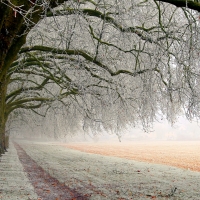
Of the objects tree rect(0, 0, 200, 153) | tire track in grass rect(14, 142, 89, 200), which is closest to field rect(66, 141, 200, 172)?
tree rect(0, 0, 200, 153)

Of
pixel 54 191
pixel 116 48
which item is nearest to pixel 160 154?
pixel 116 48

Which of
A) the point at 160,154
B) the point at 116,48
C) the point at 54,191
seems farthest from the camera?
the point at 160,154

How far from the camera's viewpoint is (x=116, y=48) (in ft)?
31.2

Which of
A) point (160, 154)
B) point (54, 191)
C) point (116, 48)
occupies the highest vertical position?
point (116, 48)

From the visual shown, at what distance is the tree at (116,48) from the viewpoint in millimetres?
5043

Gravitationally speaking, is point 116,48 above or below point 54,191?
above

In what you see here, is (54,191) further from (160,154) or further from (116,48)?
(160,154)

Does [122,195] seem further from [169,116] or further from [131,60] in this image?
[131,60]

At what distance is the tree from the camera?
199 inches

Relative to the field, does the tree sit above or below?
above

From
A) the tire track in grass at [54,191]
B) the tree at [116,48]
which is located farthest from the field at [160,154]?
the tire track in grass at [54,191]

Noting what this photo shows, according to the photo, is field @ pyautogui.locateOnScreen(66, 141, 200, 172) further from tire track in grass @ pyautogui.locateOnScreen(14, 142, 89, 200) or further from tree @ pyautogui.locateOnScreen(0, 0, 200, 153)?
tire track in grass @ pyautogui.locateOnScreen(14, 142, 89, 200)

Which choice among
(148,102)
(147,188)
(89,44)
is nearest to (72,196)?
(147,188)

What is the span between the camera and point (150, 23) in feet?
31.1
